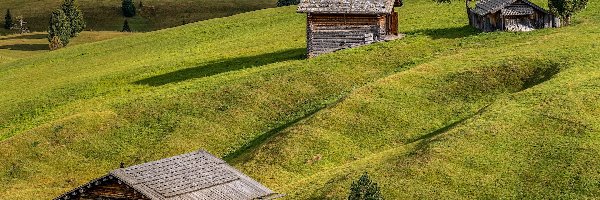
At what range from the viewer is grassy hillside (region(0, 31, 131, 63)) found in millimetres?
116144

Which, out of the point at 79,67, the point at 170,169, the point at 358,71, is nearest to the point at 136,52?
the point at 79,67

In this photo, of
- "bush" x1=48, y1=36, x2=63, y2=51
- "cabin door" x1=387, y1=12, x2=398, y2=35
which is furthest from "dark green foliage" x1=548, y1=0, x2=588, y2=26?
"bush" x1=48, y1=36, x2=63, y2=51

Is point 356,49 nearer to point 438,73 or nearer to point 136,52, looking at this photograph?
point 438,73

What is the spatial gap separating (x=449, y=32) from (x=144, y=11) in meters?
78.9

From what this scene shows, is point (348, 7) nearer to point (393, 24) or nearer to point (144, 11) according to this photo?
point (393, 24)

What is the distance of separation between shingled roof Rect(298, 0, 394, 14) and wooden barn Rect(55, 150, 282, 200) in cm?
3172

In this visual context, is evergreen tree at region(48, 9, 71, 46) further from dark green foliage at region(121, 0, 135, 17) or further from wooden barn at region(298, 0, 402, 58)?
wooden barn at region(298, 0, 402, 58)

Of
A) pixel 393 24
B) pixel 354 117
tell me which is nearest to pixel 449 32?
pixel 393 24

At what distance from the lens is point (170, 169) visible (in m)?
44.4

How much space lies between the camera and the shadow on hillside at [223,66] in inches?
3046

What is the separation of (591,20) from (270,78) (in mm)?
26091

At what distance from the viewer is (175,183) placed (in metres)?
43.2

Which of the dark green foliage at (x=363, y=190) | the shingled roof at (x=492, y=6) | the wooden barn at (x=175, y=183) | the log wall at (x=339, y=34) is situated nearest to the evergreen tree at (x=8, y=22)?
the log wall at (x=339, y=34)

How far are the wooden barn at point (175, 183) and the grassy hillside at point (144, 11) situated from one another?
95876 millimetres
